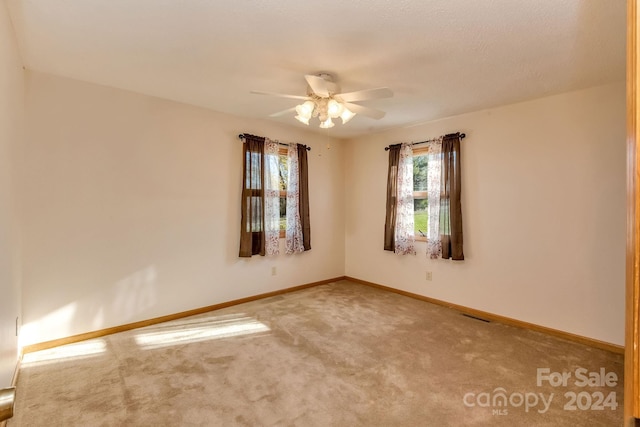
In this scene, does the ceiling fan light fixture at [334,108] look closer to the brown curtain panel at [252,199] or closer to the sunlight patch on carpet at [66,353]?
the brown curtain panel at [252,199]

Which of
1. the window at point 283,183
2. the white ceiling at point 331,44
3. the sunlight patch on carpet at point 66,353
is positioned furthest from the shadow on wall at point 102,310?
the white ceiling at point 331,44

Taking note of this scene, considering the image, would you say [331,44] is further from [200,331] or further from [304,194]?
[200,331]

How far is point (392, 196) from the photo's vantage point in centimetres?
436

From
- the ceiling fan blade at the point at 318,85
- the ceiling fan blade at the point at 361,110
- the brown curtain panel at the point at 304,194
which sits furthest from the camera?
the brown curtain panel at the point at 304,194

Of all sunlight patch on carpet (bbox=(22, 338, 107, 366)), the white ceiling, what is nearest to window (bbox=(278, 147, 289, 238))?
the white ceiling

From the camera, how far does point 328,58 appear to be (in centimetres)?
Result: 233

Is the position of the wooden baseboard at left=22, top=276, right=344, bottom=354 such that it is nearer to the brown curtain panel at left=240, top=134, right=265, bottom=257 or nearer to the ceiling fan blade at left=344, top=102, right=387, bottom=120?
the brown curtain panel at left=240, top=134, right=265, bottom=257

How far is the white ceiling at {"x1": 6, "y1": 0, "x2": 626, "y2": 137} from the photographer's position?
1.77 m

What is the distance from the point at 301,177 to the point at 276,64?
215 centimetres

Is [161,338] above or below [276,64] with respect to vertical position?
below

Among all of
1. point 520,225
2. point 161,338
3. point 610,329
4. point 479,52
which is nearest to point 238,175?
point 161,338

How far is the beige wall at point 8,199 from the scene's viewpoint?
1718mm

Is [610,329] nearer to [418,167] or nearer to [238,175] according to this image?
[418,167]

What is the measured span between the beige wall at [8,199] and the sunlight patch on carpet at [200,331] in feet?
3.07
